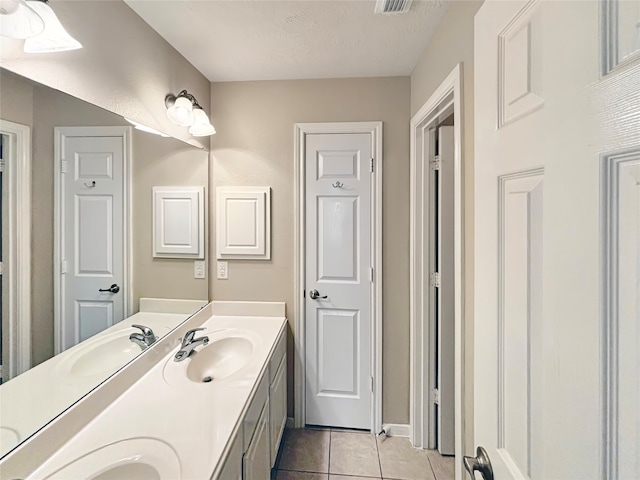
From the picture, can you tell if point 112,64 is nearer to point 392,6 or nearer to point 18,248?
point 18,248

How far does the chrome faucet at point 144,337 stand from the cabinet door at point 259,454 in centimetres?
64

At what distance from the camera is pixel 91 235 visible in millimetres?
1130

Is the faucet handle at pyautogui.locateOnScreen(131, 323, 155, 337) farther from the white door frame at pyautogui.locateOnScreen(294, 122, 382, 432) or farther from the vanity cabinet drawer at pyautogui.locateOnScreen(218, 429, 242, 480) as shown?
the white door frame at pyautogui.locateOnScreen(294, 122, 382, 432)

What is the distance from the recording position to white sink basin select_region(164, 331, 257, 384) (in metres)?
1.58

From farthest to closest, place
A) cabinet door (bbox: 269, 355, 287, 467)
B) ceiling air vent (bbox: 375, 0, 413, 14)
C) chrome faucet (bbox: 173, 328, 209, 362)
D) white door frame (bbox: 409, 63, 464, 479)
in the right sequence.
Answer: white door frame (bbox: 409, 63, 464, 479)
cabinet door (bbox: 269, 355, 287, 467)
chrome faucet (bbox: 173, 328, 209, 362)
ceiling air vent (bbox: 375, 0, 413, 14)

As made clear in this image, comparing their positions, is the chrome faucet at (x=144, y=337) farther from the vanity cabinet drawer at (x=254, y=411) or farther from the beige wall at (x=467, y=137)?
the beige wall at (x=467, y=137)

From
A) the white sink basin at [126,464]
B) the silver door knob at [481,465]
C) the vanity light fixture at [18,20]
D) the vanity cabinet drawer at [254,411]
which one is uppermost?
the vanity light fixture at [18,20]

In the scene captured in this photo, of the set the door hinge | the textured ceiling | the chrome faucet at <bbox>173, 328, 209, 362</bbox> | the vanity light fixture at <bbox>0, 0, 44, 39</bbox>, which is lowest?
the door hinge

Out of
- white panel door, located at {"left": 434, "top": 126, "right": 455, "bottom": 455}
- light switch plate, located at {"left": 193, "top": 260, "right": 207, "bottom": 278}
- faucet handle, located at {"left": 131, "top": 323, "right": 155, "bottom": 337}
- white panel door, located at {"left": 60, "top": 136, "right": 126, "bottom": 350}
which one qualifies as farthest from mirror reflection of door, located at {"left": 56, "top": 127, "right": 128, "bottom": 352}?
white panel door, located at {"left": 434, "top": 126, "right": 455, "bottom": 455}

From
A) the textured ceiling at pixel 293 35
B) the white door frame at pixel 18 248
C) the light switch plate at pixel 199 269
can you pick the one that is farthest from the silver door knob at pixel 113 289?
the textured ceiling at pixel 293 35

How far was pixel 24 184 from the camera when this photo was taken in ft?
2.85

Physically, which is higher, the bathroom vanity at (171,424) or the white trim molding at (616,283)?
the white trim molding at (616,283)

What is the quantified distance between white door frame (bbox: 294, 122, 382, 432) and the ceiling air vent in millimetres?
714

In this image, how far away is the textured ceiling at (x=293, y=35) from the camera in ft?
4.39
